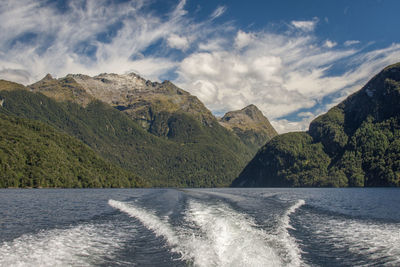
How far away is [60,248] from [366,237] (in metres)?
20.8

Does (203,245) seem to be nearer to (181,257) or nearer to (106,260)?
(181,257)

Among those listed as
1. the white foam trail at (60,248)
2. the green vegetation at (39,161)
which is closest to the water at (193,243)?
the white foam trail at (60,248)

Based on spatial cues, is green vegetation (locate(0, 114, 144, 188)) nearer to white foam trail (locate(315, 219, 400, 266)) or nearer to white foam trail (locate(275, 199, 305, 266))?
white foam trail (locate(275, 199, 305, 266))

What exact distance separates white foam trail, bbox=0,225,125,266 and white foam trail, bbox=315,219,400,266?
15.0m

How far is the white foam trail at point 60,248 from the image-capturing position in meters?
15.2

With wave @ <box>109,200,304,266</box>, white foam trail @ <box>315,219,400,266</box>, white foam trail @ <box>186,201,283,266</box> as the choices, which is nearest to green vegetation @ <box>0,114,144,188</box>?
wave @ <box>109,200,304,266</box>

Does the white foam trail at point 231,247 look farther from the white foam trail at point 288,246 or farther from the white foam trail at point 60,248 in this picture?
the white foam trail at point 60,248

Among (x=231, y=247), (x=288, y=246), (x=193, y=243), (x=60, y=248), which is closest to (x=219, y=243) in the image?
(x=231, y=247)

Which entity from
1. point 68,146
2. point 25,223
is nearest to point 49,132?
point 68,146

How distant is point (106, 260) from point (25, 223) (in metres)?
14.3

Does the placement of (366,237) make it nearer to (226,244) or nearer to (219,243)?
(226,244)

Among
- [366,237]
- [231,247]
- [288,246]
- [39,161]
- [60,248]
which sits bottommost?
[366,237]

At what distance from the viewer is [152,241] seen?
21.2m

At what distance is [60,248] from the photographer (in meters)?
Result: 17.8
